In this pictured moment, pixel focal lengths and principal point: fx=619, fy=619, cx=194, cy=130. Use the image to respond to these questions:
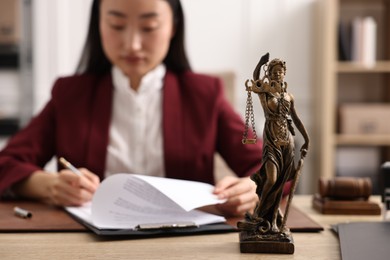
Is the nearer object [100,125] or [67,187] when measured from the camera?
[67,187]

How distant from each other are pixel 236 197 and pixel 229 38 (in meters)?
2.79

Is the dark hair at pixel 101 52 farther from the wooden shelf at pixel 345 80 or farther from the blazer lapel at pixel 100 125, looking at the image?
the wooden shelf at pixel 345 80

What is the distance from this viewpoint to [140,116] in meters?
1.77

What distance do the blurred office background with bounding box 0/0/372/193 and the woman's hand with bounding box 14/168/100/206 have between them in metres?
2.51

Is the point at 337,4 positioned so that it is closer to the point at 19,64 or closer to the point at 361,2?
the point at 361,2

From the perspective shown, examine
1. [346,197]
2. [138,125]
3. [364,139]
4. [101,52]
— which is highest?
[101,52]

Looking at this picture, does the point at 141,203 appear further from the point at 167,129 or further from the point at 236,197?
the point at 167,129

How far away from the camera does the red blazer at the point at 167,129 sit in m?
1.69

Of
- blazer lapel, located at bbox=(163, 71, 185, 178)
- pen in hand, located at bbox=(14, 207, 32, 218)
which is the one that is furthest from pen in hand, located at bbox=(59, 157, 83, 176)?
blazer lapel, located at bbox=(163, 71, 185, 178)

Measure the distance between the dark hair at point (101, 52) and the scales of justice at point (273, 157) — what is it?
90 cm

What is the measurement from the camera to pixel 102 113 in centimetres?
174

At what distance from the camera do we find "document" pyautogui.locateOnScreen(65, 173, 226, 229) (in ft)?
3.60

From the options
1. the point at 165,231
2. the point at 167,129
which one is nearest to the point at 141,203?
the point at 165,231

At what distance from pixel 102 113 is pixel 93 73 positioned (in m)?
0.15
